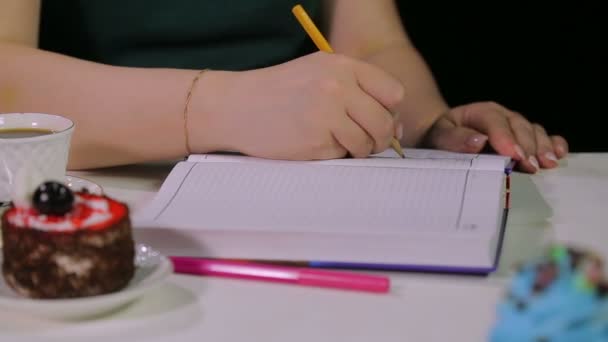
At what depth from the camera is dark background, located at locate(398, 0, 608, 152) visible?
1.70 metres

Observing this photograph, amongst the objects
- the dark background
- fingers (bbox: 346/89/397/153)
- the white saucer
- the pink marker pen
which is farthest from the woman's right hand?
the dark background

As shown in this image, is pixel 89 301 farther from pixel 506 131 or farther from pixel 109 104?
pixel 506 131

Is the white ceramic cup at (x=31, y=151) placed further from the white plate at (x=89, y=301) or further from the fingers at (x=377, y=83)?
the fingers at (x=377, y=83)

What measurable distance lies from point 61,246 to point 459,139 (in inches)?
25.1

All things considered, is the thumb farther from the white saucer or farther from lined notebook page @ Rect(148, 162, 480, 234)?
the white saucer

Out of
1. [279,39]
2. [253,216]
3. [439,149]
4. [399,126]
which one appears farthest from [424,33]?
[253,216]

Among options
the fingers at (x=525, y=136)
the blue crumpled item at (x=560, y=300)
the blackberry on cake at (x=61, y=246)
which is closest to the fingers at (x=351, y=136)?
the fingers at (x=525, y=136)

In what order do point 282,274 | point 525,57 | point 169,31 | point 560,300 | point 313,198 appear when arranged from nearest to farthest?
point 560,300, point 282,274, point 313,198, point 169,31, point 525,57

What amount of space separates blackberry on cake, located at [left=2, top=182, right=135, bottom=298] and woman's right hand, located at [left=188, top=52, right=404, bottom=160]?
13.2 inches

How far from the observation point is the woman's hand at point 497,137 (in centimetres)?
107

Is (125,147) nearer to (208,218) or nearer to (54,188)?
(208,218)

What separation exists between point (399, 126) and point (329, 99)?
0.11m


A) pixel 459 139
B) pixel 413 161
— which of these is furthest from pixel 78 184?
pixel 459 139

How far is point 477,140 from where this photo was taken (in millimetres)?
1101
